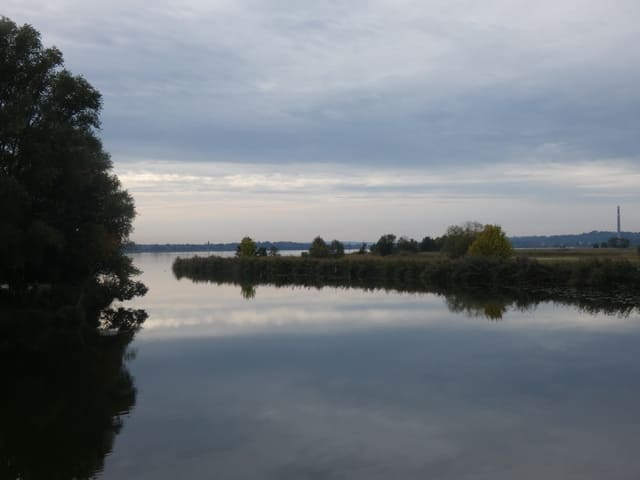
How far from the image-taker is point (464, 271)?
48.9m

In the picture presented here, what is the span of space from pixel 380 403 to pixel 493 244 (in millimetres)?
43229

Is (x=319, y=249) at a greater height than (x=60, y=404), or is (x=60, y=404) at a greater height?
(x=319, y=249)

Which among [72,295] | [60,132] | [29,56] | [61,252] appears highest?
[29,56]

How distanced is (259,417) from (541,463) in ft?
15.5

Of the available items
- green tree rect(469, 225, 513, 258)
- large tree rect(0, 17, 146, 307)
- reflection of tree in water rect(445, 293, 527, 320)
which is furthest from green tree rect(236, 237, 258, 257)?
large tree rect(0, 17, 146, 307)

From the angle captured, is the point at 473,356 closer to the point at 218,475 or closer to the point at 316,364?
the point at 316,364

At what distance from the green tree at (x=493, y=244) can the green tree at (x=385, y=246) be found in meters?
30.8

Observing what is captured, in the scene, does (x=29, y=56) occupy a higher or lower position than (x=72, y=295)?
higher

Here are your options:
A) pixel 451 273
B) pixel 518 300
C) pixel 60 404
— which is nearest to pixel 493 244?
pixel 451 273

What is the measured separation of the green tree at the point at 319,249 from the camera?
7625 cm

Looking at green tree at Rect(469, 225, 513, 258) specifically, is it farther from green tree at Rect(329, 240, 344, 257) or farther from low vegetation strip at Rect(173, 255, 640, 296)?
green tree at Rect(329, 240, 344, 257)

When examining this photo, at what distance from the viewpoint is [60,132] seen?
1978cm

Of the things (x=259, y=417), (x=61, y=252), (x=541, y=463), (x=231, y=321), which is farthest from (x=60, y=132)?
(x=541, y=463)

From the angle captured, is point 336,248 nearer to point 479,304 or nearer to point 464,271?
point 464,271
